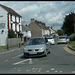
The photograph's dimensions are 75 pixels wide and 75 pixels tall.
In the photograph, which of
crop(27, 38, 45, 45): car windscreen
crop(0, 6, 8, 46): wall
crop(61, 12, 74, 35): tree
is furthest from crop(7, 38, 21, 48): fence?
crop(61, 12, 74, 35): tree

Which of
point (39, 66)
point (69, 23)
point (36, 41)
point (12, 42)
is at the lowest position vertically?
point (39, 66)

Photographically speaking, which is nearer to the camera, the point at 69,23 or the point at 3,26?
the point at 3,26

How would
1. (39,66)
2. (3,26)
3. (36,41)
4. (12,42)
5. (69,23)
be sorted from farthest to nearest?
(69,23) < (3,26) < (12,42) < (36,41) < (39,66)

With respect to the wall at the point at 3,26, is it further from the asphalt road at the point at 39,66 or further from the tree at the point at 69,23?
the asphalt road at the point at 39,66

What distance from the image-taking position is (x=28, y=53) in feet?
39.7

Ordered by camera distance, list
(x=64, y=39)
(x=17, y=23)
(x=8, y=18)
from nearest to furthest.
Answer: (x=64, y=39) → (x=8, y=18) → (x=17, y=23)

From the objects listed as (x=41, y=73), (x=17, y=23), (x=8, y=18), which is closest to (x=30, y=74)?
(x=41, y=73)

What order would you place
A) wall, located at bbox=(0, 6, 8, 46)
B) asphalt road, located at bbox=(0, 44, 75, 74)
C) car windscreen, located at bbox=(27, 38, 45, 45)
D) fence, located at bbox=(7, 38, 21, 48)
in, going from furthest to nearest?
wall, located at bbox=(0, 6, 8, 46)
fence, located at bbox=(7, 38, 21, 48)
car windscreen, located at bbox=(27, 38, 45, 45)
asphalt road, located at bbox=(0, 44, 75, 74)

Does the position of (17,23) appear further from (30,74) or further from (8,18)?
(30,74)

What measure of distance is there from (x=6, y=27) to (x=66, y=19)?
80.7 feet

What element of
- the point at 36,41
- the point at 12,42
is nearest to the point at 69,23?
the point at 12,42

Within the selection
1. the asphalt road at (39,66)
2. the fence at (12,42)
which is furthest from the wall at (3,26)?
the asphalt road at (39,66)

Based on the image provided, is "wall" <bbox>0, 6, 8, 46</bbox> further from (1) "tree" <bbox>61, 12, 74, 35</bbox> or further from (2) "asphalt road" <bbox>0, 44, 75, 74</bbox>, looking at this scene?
(2) "asphalt road" <bbox>0, 44, 75, 74</bbox>

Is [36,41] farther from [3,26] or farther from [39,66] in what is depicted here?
[3,26]
